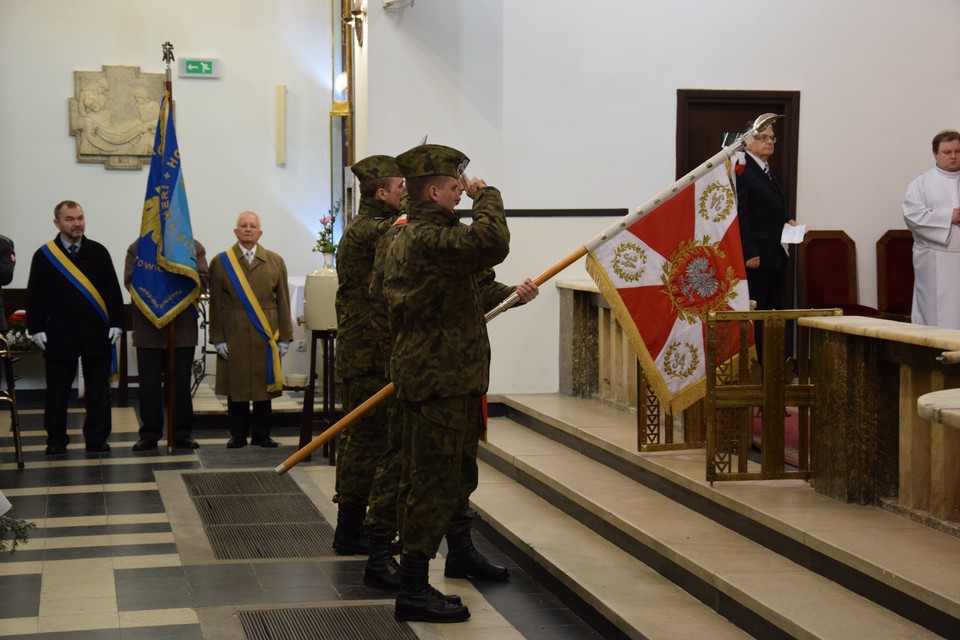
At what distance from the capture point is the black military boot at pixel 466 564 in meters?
5.08

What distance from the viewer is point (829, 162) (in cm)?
845

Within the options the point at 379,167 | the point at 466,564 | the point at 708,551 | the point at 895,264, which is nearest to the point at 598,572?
the point at 708,551

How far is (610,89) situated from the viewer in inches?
326

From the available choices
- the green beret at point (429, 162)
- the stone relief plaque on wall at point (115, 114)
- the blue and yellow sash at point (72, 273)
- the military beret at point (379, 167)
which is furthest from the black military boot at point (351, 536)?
the stone relief plaque on wall at point (115, 114)

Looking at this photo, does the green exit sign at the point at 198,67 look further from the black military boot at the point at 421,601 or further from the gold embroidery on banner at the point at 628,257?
the black military boot at the point at 421,601

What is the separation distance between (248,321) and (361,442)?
3111 mm

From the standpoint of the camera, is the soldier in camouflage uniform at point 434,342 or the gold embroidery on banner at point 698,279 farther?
the gold embroidery on banner at point 698,279

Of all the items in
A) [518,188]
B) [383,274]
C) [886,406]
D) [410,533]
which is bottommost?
[410,533]

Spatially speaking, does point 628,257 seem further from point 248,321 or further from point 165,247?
point 165,247

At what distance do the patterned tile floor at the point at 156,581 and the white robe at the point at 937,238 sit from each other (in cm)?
357

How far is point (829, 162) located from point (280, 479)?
166 inches

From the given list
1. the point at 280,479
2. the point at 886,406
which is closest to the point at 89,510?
the point at 280,479

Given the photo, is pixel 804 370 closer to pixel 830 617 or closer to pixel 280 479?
pixel 830 617

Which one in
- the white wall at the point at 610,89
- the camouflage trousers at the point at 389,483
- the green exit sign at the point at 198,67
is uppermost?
the green exit sign at the point at 198,67
